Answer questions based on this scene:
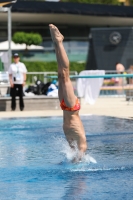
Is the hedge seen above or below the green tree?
below

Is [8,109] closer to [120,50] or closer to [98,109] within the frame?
[98,109]

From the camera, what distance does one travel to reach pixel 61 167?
6980mm

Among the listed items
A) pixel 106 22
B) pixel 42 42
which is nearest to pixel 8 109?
pixel 42 42

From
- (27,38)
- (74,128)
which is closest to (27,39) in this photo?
(27,38)

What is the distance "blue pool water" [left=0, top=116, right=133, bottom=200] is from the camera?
5.63 metres

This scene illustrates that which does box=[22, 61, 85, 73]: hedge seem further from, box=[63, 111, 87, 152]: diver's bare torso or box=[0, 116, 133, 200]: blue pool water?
box=[63, 111, 87, 152]: diver's bare torso

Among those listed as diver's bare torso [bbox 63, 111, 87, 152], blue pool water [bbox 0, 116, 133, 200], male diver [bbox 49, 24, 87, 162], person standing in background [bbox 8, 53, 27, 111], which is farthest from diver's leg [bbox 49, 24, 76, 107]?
person standing in background [bbox 8, 53, 27, 111]

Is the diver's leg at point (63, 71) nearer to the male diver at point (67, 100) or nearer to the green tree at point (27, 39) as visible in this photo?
the male diver at point (67, 100)

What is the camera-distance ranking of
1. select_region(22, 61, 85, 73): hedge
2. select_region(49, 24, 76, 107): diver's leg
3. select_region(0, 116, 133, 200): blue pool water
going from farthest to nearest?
1. select_region(22, 61, 85, 73): hedge
2. select_region(49, 24, 76, 107): diver's leg
3. select_region(0, 116, 133, 200): blue pool water

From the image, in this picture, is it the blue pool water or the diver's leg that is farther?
the diver's leg

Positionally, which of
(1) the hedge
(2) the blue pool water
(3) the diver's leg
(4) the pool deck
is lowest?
(1) the hedge

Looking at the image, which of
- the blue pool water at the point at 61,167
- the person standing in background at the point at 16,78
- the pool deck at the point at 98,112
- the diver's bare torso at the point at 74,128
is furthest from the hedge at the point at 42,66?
the diver's bare torso at the point at 74,128

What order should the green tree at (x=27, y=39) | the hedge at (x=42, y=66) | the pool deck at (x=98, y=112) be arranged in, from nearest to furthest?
the pool deck at (x=98, y=112), the hedge at (x=42, y=66), the green tree at (x=27, y=39)

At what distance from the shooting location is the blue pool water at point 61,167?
5.63 meters
